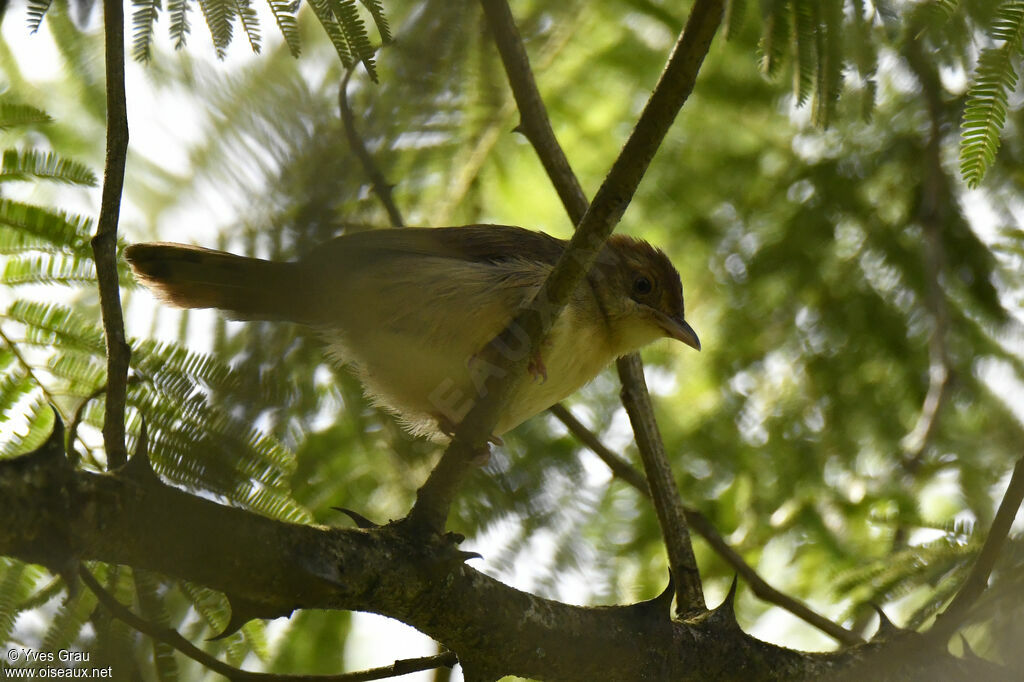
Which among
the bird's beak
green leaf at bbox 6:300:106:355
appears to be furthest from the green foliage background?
the bird's beak

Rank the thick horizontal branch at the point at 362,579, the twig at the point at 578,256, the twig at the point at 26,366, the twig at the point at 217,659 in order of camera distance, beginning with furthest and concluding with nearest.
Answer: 1. the twig at the point at 26,366
2. the twig at the point at 578,256
3. the twig at the point at 217,659
4. the thick horizontal branch at the point at 362,579

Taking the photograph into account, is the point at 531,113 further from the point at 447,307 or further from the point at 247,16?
the point at 247,16

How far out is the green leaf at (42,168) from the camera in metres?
3.52

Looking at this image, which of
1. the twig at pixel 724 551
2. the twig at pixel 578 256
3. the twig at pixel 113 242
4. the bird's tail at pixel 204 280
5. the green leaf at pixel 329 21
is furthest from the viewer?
the twig at pixel 724 551

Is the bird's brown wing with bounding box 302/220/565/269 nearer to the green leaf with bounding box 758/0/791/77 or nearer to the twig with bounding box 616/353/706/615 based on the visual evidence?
the twig with bounding box 616/353/706/615

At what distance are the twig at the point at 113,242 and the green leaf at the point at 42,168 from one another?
943mm

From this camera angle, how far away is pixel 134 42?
3.20m

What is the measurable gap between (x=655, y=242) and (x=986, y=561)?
3753mm

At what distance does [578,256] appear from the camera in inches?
124

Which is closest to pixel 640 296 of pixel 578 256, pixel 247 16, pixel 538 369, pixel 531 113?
pixel 538 369

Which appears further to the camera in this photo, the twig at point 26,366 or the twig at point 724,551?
the twig at point 724,551

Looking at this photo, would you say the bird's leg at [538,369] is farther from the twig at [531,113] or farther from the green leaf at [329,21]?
the green leaf at [329,21]

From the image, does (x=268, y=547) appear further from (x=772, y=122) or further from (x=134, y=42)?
(x=772, y=122)

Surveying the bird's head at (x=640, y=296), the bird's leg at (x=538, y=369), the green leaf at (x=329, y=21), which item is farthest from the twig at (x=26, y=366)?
the bird's head at (x=640, y=296)
